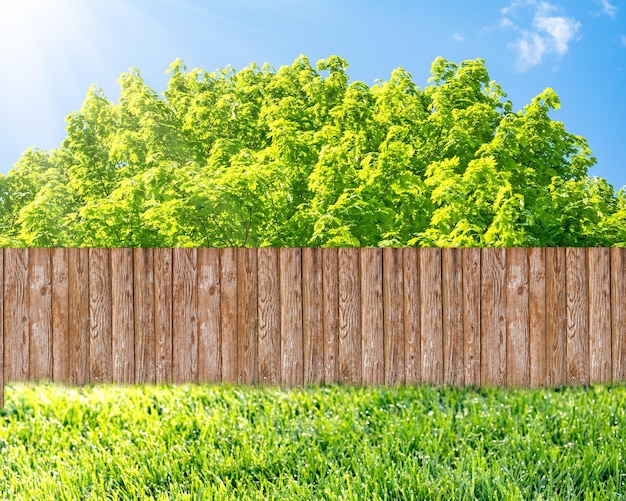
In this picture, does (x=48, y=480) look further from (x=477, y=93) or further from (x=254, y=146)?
(x=477, y=93)

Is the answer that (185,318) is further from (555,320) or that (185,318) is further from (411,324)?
(555,320)

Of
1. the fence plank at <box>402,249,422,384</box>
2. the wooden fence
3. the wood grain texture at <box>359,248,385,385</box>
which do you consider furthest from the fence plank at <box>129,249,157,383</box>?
the fence plank at <box>402,249,422,384</box>

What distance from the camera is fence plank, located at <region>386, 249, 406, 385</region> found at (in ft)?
24.3

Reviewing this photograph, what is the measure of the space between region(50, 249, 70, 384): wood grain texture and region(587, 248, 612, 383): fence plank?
582 cm

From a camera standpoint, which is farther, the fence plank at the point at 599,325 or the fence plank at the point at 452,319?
the fence plank at the point at 599,325

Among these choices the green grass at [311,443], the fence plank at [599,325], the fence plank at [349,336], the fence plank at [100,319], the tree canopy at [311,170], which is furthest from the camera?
the tree canopy at [311,170]

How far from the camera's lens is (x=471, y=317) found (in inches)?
296

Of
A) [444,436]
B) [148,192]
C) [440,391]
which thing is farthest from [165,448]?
[148,192]

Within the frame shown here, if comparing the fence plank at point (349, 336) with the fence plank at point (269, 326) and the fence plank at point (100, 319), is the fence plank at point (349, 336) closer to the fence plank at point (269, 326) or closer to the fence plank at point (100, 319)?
the fence plank at point (269, 326)

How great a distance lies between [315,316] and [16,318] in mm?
3341

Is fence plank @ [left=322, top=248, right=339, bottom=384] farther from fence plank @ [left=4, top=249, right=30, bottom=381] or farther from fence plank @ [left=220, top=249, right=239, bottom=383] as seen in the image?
fence plank @ [left=4, top=249, right=30, bottom=381]

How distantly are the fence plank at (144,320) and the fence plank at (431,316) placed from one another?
2929 millimetres

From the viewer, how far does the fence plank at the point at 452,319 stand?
750 centimetres

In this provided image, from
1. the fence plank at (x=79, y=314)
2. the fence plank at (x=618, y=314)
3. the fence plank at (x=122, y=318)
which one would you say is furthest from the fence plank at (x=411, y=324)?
the fence plank at (x=79, y=314)
